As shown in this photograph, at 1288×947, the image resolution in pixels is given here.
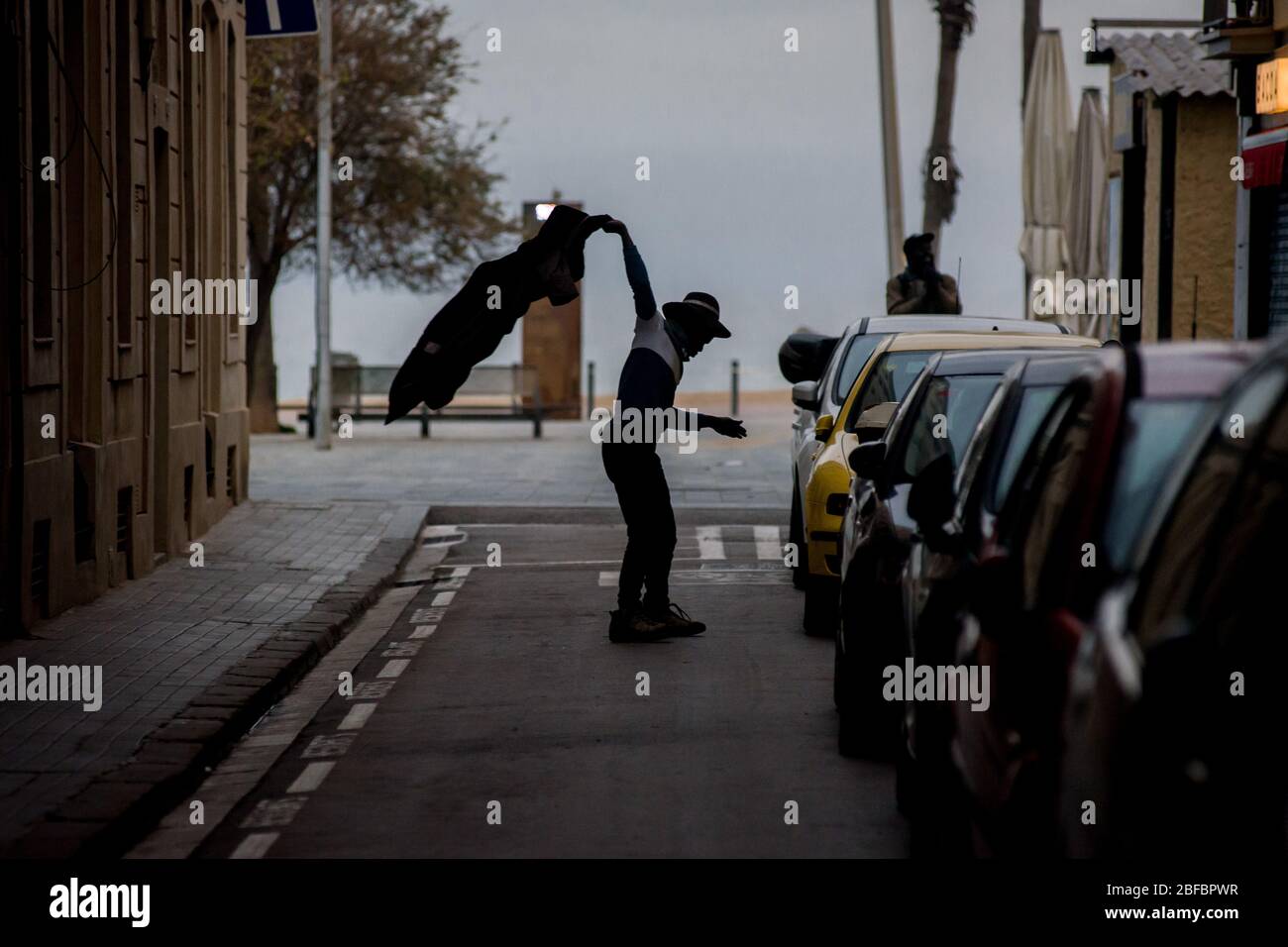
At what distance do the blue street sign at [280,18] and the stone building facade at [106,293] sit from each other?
0.51 metres

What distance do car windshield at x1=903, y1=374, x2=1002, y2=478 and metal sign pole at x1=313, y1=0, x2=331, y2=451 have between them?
67.6 ft

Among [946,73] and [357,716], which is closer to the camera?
[357,716]

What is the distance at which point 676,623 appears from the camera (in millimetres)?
12070

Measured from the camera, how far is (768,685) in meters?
10.3

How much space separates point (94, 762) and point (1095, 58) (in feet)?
69.0

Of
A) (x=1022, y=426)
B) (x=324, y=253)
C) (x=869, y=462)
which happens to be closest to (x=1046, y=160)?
(x=324, y=253)

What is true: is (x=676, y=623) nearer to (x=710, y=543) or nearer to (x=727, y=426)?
(x=727, y=426)

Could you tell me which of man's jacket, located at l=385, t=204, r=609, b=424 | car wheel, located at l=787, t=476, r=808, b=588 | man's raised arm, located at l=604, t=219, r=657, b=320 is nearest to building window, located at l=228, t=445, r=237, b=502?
car wheel, located at l=787, t=476, r=808, b=588

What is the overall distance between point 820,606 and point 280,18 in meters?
9.64

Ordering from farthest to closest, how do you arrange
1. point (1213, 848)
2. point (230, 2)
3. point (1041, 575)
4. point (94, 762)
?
point (230, 2) → point (94, 762) → point (1041, 575) → point (1213, 848)

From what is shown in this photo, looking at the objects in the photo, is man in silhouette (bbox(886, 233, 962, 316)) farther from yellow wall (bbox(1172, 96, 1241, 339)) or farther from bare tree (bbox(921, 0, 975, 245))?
bare tree (bbox(921, 0, 975, 245))

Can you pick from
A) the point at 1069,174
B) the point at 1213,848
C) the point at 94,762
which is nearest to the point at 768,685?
the point at 94,762

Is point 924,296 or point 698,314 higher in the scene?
point 924,296
